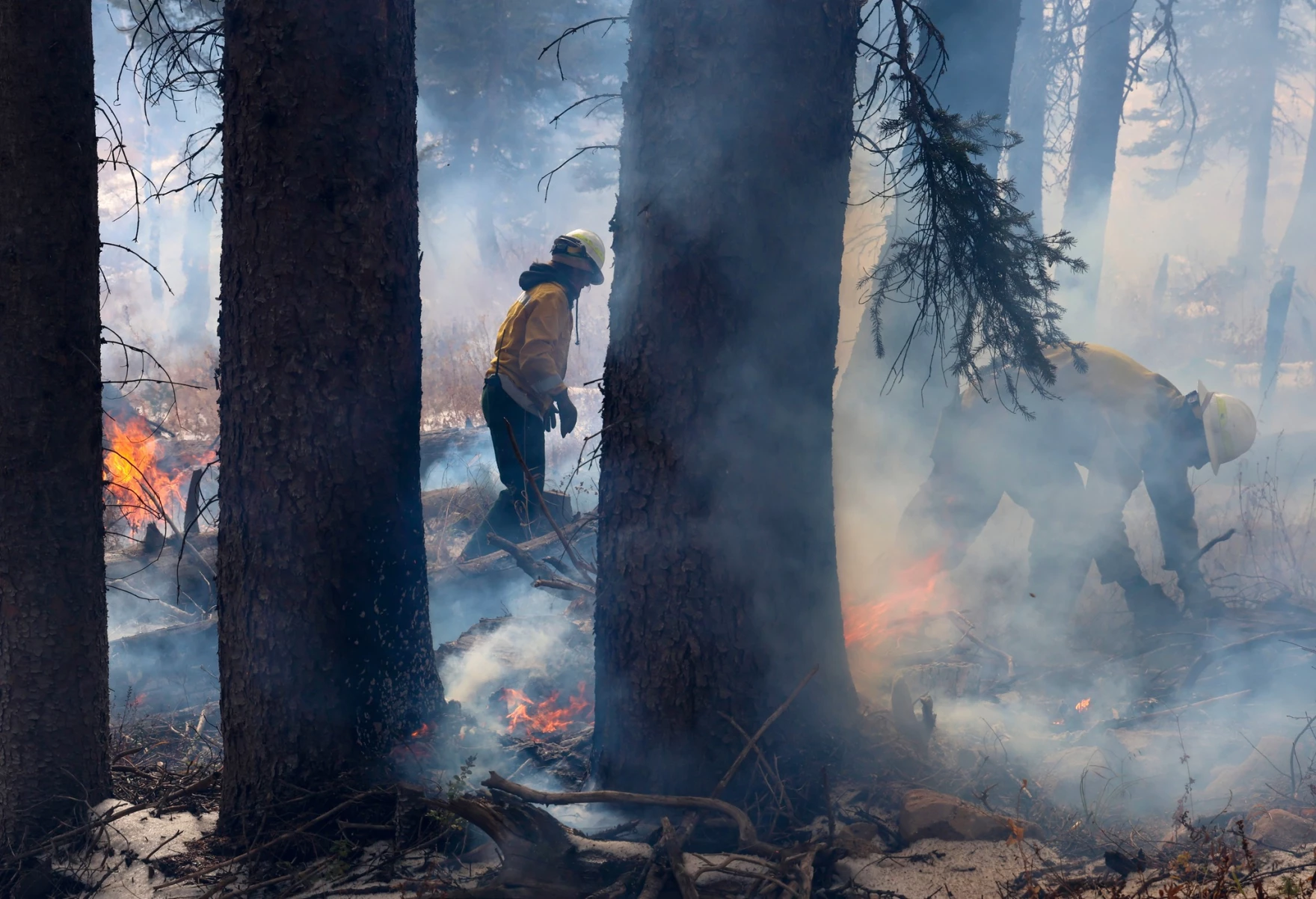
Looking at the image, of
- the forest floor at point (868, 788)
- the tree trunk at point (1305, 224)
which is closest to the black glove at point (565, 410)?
the forest floor at point (868, 788)

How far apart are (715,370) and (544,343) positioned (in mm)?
3696

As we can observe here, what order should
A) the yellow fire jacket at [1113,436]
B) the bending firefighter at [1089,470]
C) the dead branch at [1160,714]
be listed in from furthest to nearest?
the yellow fire jacket at [1113,436] → the bending firefighter at [1089,470] → the dead branch at [1160,714]

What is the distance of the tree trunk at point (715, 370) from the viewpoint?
10.2ft

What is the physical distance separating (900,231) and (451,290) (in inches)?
809

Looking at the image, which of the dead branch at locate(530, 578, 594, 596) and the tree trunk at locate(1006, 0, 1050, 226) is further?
the tree trunk at locate(1006, 0, 1050, 226)

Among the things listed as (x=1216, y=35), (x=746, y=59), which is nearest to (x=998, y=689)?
(x=746, y=59)

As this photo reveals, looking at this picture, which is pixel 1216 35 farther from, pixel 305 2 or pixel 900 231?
pixel 305 2

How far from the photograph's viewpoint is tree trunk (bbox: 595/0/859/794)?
312cm

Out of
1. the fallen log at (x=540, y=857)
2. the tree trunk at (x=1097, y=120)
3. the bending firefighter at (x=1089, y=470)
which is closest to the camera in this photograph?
the fallen log at (x=540, y=857)

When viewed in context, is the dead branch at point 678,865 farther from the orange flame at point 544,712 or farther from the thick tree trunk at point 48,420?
the thick tree trunk at point 48,420

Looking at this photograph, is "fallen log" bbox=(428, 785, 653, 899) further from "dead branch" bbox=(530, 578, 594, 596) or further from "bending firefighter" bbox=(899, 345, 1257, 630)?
"bending firefighter" bbox=(899, 345, 1257, 630)

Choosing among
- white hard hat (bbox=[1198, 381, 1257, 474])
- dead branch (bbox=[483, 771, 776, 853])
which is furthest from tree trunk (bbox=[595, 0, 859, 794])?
white hard hat (bbox=[1198, 381, 1257, 474])

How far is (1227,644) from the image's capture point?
502 centimetres

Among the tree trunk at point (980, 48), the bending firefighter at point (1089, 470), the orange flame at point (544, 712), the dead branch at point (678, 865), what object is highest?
Result: the tree trunk at point (980, 48)
